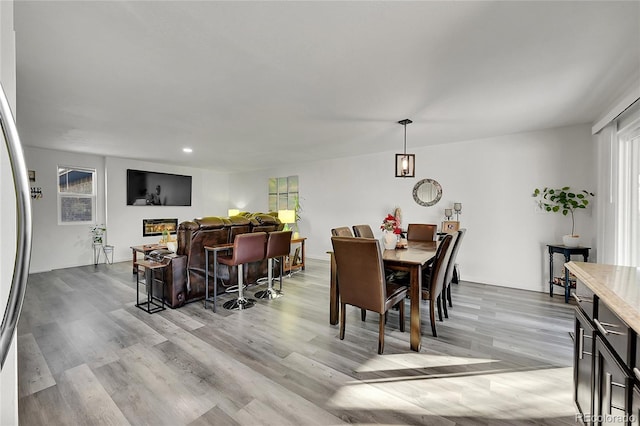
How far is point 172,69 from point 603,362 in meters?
3.28

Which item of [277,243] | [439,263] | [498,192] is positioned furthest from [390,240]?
[498,192]

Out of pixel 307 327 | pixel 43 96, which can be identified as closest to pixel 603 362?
pixel 307 327

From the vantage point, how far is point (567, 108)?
315cm

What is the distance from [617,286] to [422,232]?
318 centimetres

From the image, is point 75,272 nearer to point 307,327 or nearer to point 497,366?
point 307,327

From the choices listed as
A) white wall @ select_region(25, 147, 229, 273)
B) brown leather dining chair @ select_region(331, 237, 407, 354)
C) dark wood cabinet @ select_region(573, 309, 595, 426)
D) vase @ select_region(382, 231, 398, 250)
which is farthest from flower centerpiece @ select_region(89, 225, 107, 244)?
dark wood cabinet @ select_region(573, 309, 595, 426)

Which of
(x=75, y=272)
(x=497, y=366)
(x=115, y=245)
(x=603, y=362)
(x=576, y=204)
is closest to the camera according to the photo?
(x=603, y=362)

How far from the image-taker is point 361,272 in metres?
2.40

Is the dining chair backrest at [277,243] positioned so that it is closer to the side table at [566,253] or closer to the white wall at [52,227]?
the side table at [566,253]

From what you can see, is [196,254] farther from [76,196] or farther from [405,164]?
[76,196]

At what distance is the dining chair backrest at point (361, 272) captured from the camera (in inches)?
90.4

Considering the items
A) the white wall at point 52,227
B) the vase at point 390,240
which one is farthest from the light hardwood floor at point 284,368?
the white wall at point 52,227

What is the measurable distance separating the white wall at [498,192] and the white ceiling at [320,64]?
45cm

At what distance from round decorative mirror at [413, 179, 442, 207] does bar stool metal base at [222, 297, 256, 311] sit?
140 inches
